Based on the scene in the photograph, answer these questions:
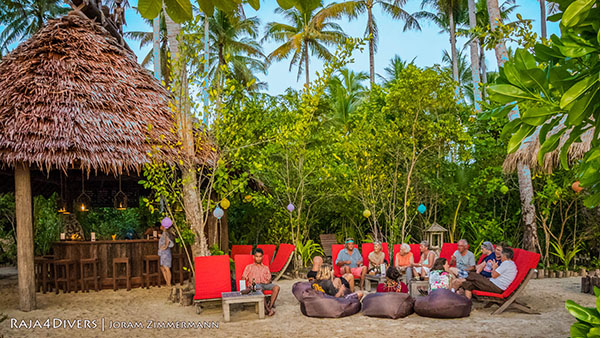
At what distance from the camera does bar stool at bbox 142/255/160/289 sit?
9.58 meters

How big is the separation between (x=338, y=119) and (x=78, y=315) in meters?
16.6

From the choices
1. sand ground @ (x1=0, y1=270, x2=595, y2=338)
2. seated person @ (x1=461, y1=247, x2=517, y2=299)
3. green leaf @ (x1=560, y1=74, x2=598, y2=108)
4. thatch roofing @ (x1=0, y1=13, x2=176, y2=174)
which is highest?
thatch roofing @ (x1=0, y1=13, x2=176, y2=174)

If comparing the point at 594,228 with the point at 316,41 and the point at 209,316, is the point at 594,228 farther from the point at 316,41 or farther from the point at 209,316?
the point at 316,41

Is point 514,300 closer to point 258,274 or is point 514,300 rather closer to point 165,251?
point 258,274

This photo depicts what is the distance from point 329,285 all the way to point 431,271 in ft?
5.37

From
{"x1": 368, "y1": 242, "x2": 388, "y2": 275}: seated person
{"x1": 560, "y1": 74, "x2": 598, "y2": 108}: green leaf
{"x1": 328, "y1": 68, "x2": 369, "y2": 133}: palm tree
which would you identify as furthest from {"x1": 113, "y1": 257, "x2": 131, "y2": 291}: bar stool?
{"x1": 328, "y1": 68, "x2": 369, "y2": 133}: palm tree

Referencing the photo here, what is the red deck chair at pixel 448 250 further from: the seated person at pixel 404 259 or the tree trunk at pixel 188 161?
the tree trunk at pixel 188 161

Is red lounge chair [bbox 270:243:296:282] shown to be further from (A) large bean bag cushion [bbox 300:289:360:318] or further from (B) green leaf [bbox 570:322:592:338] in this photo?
(B) green leaf [bbox 570:322:592:338]

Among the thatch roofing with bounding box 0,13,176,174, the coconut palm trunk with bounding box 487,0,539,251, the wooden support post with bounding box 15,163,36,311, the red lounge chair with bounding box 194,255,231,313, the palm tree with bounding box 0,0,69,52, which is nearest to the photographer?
the red lounge chair with bounding box 194,255,231,313

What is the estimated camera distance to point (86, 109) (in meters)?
8.43

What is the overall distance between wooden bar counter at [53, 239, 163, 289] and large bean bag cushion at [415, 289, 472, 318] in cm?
604

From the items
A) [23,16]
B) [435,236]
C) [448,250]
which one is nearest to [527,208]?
[435,236]

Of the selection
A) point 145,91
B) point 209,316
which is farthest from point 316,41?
point 209,316

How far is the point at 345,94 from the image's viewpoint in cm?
2261
